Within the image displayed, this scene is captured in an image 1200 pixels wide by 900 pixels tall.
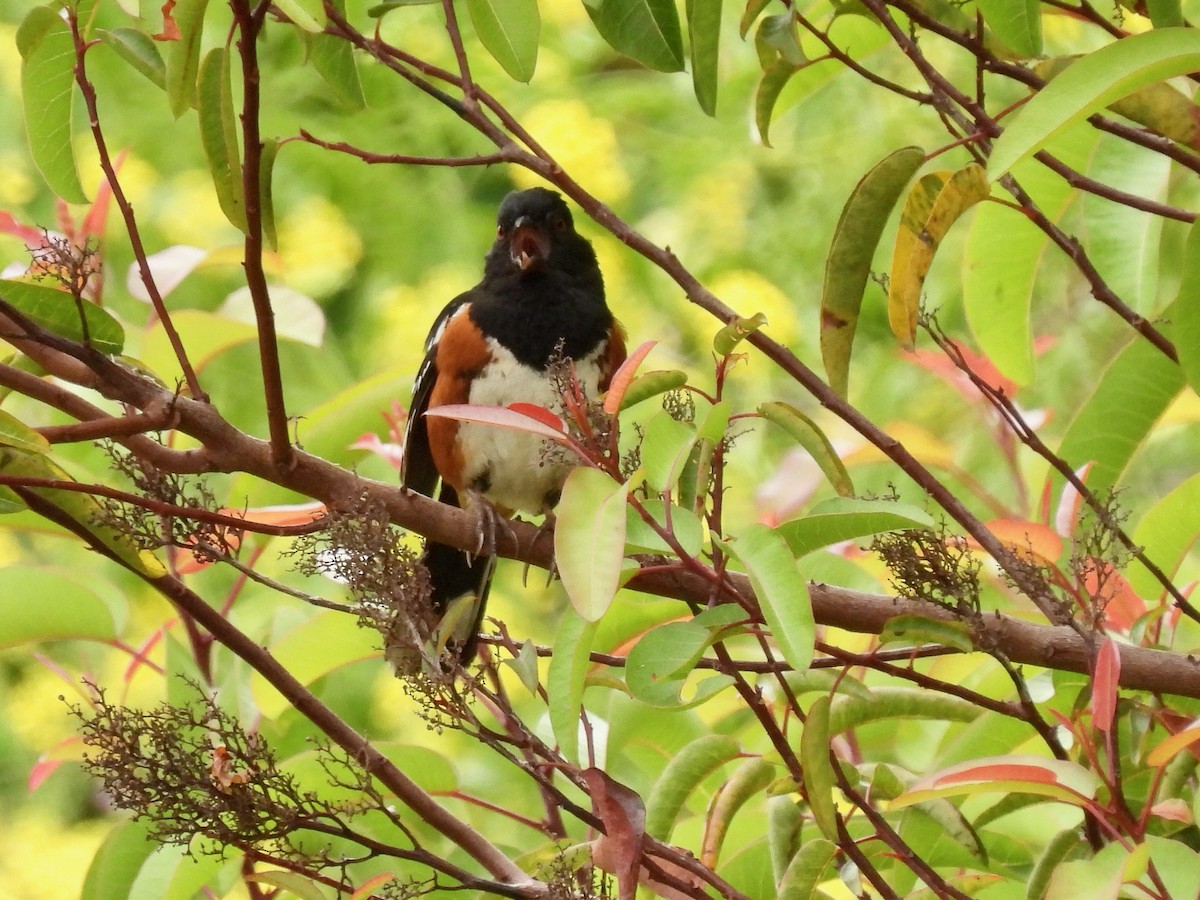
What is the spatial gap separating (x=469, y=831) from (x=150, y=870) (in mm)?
378

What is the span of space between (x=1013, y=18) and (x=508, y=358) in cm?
126

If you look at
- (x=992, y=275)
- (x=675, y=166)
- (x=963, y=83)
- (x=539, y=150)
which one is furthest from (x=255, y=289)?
(x=675, y=166)

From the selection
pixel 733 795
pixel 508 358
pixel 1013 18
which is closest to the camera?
pixel 1013 18

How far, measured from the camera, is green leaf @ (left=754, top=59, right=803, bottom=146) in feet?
4.63

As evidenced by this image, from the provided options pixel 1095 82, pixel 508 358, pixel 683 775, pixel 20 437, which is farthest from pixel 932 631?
pixel 508 358

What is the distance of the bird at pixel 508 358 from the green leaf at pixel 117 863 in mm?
808

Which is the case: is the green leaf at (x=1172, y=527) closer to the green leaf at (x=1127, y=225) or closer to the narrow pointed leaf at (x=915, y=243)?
the green leaf at (x=1127, y=225)

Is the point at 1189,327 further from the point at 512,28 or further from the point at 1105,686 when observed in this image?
the point at 512,28

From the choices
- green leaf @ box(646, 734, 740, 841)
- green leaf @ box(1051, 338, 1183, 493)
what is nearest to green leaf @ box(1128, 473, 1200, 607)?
green leaf @ box(1051, 338, 1183, 493)

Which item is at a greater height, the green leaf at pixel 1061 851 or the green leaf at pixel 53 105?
the green leaf at pixel 53 105

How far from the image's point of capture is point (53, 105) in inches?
51.5

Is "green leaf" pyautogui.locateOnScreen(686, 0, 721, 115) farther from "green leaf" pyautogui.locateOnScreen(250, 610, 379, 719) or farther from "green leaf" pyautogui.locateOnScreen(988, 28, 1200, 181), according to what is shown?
"green leaf" pyautogui.locateOnScreen(250, 610, 379, 719)

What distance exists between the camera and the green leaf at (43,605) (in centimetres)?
150

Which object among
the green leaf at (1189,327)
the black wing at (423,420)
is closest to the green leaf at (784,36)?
the green leaf at (1189,327)
